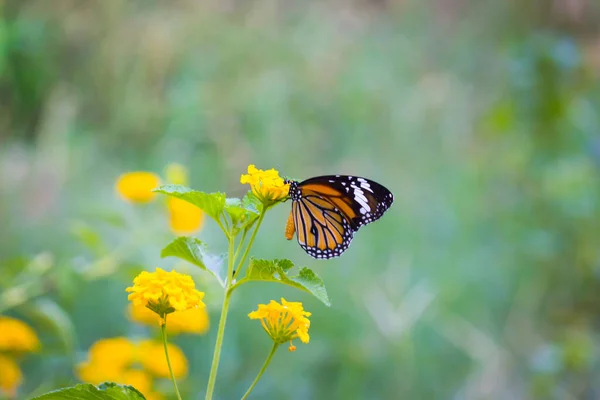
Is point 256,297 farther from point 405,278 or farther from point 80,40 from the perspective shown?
point 80,40

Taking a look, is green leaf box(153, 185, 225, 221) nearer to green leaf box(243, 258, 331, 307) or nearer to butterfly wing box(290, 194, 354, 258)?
green leaf box(243, 258, 331, 307)

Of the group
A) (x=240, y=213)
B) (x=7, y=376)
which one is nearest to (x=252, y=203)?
(x=240, y=213)

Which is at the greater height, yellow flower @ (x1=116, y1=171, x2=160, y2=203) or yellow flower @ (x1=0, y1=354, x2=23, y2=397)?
yellow flower @ (x1=116, y1=171, x2=160, y2=203)

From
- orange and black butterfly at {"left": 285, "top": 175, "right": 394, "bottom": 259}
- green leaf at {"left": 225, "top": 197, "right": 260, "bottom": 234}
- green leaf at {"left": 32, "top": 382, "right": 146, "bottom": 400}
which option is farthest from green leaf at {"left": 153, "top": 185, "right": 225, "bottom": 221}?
orange and black butterfly at {"left": 285, "top": 175, "right": 394, "bottom": 259}

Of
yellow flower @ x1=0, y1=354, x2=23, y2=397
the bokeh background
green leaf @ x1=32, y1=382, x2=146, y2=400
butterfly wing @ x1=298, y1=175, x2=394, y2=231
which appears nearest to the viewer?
green leaf @ x1=32, y1=382, x2=146, y2=400

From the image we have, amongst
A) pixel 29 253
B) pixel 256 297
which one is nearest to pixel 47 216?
pixel 29 253

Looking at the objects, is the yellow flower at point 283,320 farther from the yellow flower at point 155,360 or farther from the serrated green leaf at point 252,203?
the yellow flower at point 155,360

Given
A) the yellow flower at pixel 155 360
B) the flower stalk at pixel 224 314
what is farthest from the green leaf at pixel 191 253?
the yellow flower at pixel 155 360

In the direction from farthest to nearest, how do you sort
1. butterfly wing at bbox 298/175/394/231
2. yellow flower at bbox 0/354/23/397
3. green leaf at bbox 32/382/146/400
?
yellow flower at bbox 0/354/23/397 → butterfly wing at bbox 298/175/394/231 → green leaf at bbox 32/382/146/400
